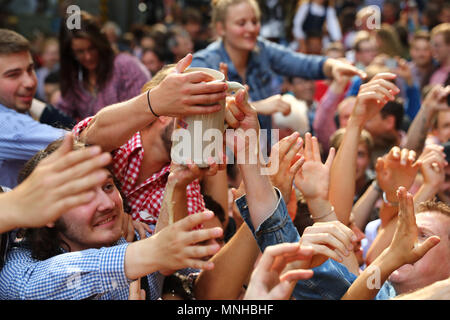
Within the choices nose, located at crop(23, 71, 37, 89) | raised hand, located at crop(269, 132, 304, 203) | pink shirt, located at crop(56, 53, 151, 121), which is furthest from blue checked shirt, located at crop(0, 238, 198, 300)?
pink shirt, located at crop(56, 53, 151, 121)

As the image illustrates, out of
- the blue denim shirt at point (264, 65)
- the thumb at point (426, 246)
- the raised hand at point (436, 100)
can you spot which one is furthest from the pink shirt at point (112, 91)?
the thumb at point (426, 246)

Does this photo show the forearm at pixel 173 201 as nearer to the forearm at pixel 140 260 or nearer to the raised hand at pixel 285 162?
the forearm at pixel 140 260

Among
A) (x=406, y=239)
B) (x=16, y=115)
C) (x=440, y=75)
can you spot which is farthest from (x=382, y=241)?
(x=440, y=75)

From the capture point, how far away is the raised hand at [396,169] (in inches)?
76.8

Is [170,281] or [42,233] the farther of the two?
[170,281]

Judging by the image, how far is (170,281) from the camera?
66.8 inches

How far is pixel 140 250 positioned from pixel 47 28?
8.09 m

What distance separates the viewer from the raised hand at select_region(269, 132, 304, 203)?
5.04 feet

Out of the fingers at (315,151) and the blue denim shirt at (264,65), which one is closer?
the fingers at (315,151)

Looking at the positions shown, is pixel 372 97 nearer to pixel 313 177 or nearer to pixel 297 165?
pixel 313 177

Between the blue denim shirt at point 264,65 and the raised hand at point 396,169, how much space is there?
3.91ft

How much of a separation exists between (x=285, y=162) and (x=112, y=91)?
5.96ft
